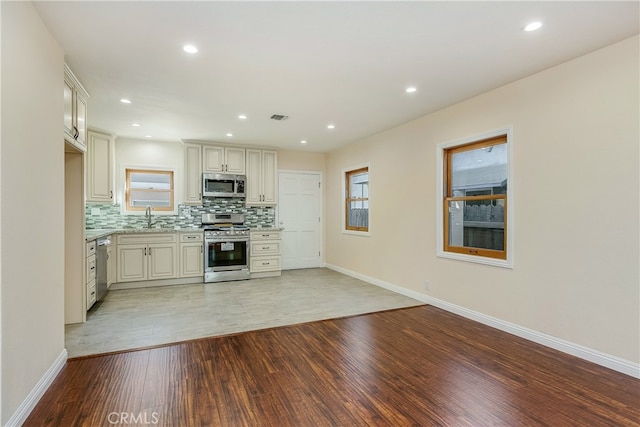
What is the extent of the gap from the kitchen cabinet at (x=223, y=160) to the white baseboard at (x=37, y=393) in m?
3.73

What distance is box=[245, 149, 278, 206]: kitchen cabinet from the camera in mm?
5961

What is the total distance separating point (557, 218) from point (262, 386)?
2794 millimetres

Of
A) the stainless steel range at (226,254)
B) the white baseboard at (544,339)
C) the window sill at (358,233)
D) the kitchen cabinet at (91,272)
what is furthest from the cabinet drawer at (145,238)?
the white baseboard at (544,339)

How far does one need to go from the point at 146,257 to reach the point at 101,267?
88 cm

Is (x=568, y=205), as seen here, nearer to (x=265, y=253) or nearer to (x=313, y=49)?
(x=313, y=49)

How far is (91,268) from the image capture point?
3654mm

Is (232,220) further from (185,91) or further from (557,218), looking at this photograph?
(557,218)

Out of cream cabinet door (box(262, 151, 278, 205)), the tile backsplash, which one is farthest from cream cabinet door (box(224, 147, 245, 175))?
the tile backsplash

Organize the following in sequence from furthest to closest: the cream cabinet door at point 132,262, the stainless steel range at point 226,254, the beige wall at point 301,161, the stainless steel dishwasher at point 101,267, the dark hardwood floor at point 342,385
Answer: the beige wall at point 301,161 → the stainless steel range at point 226,254 → the cream cabinet door at point 132,262 → the stainless steel dishwasher at point 101,267 → the dark hardwood floor at point 342,385

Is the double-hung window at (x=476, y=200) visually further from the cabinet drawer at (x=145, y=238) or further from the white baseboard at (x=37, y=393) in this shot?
the cabinet drawer at (x=145, y=238)

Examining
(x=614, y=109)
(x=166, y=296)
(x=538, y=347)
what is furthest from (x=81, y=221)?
(x=614, y=109)

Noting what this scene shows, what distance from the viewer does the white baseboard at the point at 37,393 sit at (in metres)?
1.73

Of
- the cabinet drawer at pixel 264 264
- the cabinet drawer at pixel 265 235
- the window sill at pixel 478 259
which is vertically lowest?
the cabinet drawer at pixel 264 264

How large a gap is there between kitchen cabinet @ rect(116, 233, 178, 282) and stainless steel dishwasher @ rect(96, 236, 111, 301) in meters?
0.44
